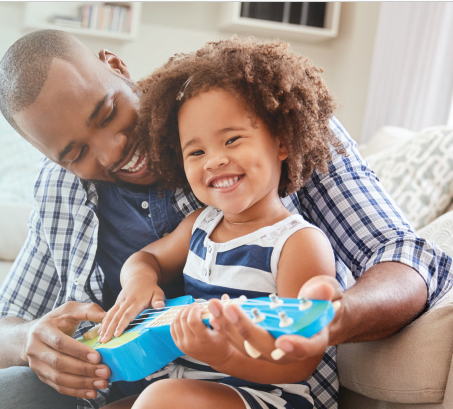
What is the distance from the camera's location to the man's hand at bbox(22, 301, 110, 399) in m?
0.71

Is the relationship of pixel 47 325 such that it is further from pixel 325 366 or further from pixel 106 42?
pixel 106 42

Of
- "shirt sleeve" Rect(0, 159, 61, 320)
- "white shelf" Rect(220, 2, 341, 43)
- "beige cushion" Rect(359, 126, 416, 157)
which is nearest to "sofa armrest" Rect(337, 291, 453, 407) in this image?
"shirt sleeve" Rect(0, 159, 61, 320)

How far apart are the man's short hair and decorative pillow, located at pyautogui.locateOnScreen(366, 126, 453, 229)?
104 cm

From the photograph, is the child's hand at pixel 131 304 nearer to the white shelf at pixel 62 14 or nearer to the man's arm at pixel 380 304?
the man's arm at pixel 380 304

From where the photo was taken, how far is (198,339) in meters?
0.51

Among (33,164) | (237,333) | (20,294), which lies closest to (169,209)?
(20,294)

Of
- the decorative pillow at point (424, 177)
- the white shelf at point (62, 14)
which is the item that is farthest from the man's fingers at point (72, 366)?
the white shelf at point (62, 14)

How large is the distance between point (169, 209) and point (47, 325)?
310mm

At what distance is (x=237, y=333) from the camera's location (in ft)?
1.52

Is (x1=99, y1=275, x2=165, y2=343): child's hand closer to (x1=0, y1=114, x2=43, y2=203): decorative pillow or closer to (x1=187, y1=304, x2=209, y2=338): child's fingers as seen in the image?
(x1=187, y1=304, x2=209, y2=338): child's fingers

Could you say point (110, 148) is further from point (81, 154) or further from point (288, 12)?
point (288, 12)

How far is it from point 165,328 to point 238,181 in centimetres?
25

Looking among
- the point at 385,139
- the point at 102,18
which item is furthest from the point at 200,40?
the point at 385,139

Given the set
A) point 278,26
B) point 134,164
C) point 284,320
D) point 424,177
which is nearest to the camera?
point 284,320
